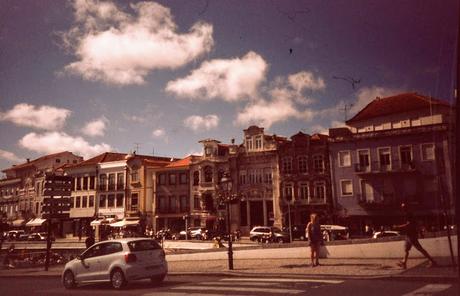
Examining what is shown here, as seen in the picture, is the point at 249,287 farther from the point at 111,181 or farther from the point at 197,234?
the point at 111,181

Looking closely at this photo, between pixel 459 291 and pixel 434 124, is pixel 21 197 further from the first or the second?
pixel 459 291

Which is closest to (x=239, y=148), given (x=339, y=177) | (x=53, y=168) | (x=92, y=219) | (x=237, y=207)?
(x=237, y=207)

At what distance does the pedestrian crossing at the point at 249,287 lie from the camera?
34.2ft

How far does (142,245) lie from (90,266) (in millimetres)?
1951

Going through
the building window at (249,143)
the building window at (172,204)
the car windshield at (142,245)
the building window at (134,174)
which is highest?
the building window at (249,143)

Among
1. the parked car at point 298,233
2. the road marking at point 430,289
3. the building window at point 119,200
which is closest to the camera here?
the road marking at point 430,289

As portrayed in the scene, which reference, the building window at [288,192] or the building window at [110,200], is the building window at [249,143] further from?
the building window at [110,200]

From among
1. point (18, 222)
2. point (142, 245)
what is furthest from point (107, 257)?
point (18, 222)

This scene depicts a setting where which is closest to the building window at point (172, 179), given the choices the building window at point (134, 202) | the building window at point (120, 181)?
the building window at point (134, 202)

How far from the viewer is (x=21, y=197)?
76500 millimetres

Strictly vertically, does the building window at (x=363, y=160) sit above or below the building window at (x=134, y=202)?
above

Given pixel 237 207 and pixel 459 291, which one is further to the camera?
pixel 237 207

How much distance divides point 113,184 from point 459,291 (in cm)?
5821

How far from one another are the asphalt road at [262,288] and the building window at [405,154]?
114ft
